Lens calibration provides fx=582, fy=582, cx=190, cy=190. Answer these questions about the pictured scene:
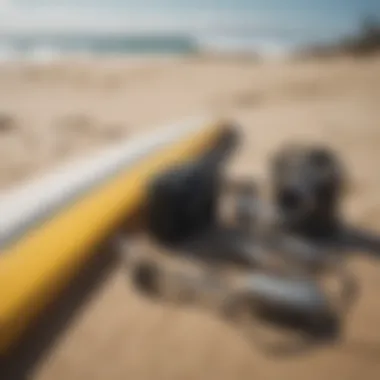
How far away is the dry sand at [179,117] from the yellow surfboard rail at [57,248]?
185 mm

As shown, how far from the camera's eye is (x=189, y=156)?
2615mm

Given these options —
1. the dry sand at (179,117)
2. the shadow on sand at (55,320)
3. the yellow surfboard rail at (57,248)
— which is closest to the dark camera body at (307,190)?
the dry sand at (179,117)

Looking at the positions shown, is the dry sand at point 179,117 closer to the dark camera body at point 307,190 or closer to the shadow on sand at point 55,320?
the shadow on sand at point 55,320

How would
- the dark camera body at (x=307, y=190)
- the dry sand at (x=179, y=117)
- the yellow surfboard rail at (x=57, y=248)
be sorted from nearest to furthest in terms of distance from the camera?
the yellow surfboard rail at (x=57, y=248) → the dry sand at (x=179, y=117) → the dark camera body at (x=307, y=190)

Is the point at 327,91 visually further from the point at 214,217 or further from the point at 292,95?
the point at 214,217

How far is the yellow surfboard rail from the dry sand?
7.3 inches

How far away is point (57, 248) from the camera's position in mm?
1625

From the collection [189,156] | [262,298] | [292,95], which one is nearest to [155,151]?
[189,156]

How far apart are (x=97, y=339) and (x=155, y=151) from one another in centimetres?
110

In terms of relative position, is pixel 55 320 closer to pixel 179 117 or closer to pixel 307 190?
pixel 307 190

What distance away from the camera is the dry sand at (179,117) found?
1622mm

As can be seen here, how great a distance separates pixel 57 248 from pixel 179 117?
3.75 meters

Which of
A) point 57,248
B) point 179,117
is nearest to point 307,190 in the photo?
point 57,248

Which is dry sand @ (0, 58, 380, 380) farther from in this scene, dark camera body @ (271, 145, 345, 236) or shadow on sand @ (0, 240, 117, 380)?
dark camera body @ (271, 145, 345, 236)
